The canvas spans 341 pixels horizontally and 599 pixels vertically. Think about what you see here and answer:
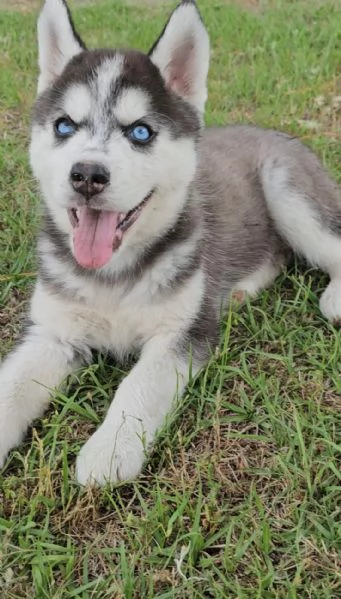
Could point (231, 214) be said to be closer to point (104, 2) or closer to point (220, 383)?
point (220, 383)

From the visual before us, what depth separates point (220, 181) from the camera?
173 inches

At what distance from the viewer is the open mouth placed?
312cm

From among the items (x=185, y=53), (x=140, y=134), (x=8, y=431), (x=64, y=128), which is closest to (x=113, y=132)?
(x=140, y=134)

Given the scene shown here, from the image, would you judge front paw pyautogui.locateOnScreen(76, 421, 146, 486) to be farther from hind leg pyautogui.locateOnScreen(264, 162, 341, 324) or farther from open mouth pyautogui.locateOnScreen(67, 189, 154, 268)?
hind leg pyautogui.locateOnScreen(264, 162, 341, 324)

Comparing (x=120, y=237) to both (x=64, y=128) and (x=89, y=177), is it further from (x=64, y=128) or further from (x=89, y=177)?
(x=64, y=128)

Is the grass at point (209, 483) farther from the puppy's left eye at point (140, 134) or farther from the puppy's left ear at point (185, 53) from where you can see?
the puppy's left ear at point (185, 53)

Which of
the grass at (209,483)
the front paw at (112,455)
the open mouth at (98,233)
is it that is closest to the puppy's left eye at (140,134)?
the open mouth at (98,233)

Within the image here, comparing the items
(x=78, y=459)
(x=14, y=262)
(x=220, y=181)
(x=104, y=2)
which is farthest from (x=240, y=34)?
(x=78, y=459)

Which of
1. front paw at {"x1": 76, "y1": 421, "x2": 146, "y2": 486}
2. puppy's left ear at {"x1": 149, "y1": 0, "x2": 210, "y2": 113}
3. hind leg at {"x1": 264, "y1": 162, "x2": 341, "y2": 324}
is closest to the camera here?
front paw at {"x1": 76, "y1": 421, "x2": 146, "y2": 486}

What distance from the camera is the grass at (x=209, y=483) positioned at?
2.51 meters

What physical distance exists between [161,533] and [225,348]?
1.10 meters

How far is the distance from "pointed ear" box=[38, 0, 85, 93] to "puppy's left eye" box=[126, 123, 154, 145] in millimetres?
545

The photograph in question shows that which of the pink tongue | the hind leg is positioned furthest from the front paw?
the hind leg

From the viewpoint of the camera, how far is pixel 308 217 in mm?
4348
